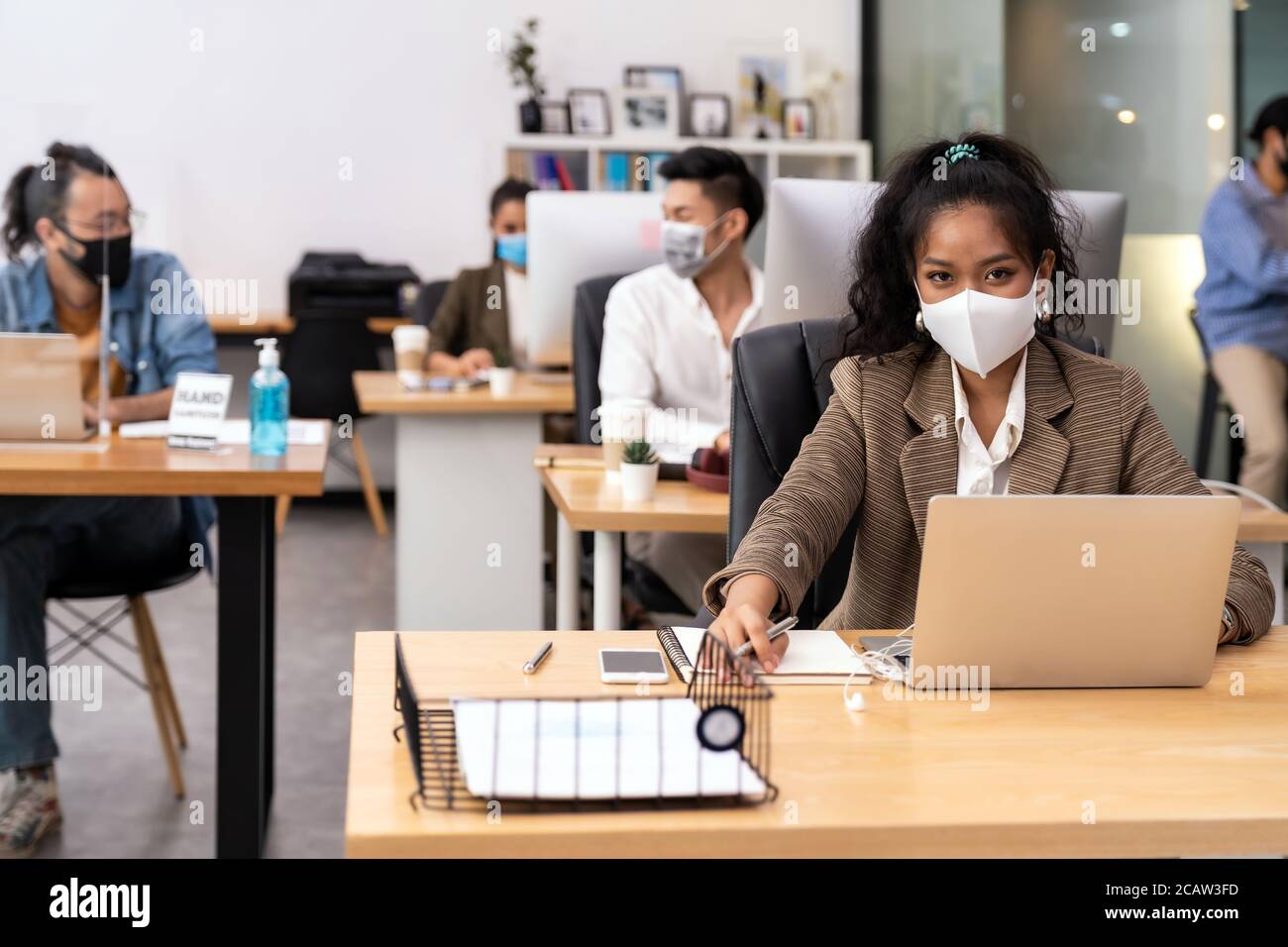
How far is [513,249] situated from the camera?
4285 mm

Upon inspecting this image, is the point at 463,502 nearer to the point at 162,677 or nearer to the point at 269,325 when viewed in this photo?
the point at 162,677

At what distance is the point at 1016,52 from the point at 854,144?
1324 mm

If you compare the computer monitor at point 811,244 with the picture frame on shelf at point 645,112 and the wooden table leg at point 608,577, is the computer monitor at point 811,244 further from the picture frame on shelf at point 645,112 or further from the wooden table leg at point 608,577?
the picture frame on shelf at point 645,112

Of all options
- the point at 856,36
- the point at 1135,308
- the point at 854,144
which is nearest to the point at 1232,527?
the point at 1135,308

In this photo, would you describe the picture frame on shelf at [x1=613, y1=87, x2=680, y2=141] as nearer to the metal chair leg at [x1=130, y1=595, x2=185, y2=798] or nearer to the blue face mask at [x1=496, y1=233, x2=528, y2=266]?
the blue face mask at [x1=496, y1=233, x2=528, y2=266]

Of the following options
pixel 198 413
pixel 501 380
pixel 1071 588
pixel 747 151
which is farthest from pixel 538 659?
pixel 747 151

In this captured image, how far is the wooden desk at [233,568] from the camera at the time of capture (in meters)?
2.22

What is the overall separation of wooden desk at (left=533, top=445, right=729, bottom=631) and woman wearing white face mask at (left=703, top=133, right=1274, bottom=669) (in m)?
0.48

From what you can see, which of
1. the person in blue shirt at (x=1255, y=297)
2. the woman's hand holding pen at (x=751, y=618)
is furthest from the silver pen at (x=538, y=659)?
the person in blue shirt at (x=1255, y=297)

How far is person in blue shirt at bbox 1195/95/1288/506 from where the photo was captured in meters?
3.71

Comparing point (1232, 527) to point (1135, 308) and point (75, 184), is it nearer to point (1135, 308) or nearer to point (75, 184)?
point (75, 184)

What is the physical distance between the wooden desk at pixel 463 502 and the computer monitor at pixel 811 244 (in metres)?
1.22

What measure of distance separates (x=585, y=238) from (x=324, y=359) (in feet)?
8.13

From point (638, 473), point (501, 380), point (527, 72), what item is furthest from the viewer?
point (527, 72)
